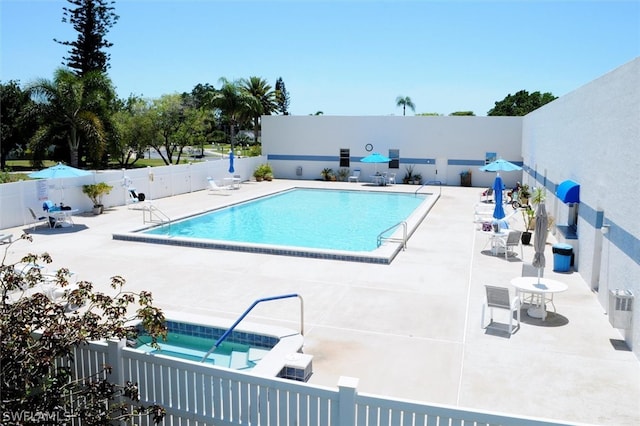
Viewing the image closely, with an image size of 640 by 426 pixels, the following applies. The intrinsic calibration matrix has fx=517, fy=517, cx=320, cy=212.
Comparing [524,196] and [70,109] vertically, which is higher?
[70,109]

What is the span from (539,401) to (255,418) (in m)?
3.50

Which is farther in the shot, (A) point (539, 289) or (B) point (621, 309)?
(A) point (539, 289)

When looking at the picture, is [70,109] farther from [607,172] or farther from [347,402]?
[347,402]

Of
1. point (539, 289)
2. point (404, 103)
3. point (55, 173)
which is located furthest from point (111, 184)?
point (404, 103)

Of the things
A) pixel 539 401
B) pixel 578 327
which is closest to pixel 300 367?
pixel 539 401

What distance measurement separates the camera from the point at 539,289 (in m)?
8.69

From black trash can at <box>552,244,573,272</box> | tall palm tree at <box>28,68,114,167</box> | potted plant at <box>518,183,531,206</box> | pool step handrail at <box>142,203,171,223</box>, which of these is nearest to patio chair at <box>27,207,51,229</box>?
pool step handrail at <box>142,203,171,223</box>

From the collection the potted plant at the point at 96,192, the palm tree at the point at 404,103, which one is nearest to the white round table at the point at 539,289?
the potted plant at the point at 96,192

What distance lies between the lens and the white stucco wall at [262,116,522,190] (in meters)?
29.3

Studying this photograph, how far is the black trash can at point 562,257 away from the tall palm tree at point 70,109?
77.7 feet

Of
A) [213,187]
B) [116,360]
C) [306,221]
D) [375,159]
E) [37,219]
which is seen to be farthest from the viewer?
[375,159]

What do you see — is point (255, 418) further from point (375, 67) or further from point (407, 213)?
point (375, 67)

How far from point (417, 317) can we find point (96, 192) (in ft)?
47.3

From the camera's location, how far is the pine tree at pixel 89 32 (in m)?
38.7
